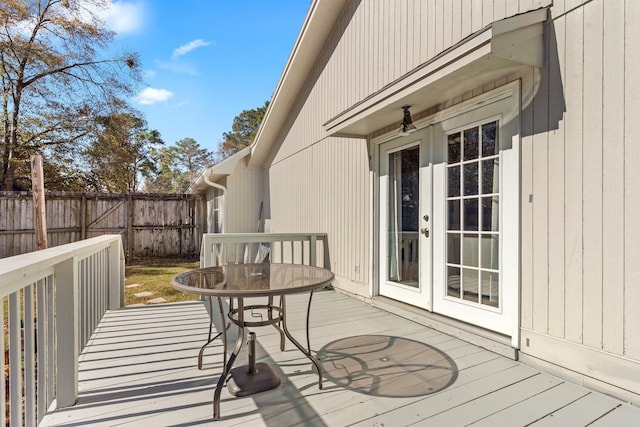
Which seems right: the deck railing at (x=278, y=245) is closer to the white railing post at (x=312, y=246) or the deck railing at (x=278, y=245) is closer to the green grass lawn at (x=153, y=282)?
the white railing post at (x=312, y=246)

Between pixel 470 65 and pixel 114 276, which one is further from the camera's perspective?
pixel 114 276

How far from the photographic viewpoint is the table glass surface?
176 centimetres

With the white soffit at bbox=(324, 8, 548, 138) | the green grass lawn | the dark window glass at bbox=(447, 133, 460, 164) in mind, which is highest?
the white soffit at bbox=(324, 8, 548, 138)

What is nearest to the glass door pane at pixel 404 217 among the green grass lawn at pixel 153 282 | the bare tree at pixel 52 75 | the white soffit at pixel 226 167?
the green grass lawn at pixel 153 282

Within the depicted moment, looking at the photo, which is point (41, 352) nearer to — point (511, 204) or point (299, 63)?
point (511, 204)

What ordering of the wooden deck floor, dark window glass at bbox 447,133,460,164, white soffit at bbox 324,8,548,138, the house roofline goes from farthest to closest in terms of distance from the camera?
the house roofline
dark window glass at bbox 447,133,460,164
white soffit at bbox 324,8,548,138
the wooden deck floor

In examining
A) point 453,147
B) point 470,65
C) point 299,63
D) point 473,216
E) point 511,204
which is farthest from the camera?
point 299,63

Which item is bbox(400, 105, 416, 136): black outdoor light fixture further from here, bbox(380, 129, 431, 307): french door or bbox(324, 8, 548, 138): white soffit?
bbox(380, 129, 431, 307): french door

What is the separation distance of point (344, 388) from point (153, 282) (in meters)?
5.99

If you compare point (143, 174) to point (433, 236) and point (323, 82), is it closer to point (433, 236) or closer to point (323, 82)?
point (323, 82)

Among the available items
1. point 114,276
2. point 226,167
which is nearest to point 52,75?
point 226,167

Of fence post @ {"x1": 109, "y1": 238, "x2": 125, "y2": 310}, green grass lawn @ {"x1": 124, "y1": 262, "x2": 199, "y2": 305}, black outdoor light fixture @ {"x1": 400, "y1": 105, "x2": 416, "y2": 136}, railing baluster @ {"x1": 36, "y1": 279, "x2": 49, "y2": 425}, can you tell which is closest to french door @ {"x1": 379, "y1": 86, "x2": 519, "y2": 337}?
black outdoor light fixture @ {"x1": 400, "y1": 105, "x2": 416, "y2": 136}

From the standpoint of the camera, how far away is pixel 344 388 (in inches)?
80.0

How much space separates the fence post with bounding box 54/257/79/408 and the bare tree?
12.3 m
